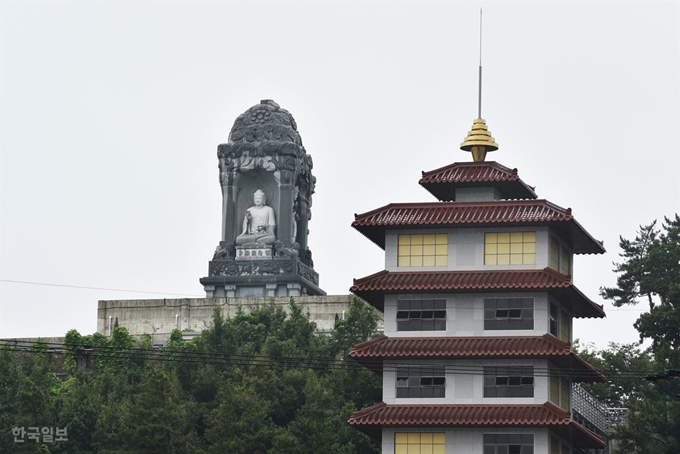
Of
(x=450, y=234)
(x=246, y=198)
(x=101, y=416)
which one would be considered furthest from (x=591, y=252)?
(x=246, y=198)

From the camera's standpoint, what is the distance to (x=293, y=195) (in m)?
159

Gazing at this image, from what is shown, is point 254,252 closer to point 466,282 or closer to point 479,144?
point 479,144

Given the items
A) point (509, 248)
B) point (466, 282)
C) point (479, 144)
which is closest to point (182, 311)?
point (479, 144)

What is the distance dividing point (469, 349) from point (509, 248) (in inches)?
220

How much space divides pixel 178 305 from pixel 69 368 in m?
14.7

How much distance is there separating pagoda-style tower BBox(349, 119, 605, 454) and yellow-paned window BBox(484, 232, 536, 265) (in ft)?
0.15

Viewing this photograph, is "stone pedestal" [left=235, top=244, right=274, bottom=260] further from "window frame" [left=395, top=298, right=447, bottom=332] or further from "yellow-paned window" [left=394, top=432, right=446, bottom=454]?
"yellow-paned window" [left=394, top=432, right=446, bottom=454]

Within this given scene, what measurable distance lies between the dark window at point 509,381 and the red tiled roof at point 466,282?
365cm

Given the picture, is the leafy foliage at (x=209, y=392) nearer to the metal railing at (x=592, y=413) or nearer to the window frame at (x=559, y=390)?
the metal railing at (x=592, y=413)

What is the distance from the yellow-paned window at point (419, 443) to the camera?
339ft

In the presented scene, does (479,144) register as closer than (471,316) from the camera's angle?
No

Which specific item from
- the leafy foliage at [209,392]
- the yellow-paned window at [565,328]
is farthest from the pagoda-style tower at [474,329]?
the leafy foliage at [209,392]

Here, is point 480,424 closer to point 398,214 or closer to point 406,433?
point 406,433

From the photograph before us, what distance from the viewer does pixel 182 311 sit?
153 meters
